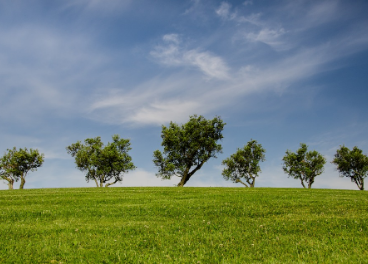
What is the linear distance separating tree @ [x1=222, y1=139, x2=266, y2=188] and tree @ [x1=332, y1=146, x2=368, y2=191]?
21.4 m

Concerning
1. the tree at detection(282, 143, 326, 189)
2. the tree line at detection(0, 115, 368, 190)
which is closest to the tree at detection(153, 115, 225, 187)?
the tree line at detection(0, 115, 368, 190)

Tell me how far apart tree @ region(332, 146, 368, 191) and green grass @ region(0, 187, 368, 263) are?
60212mm

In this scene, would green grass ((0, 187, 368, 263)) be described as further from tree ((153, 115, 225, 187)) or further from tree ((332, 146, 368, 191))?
tree ((332, 146, 368, 191))

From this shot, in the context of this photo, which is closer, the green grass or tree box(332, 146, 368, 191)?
the green grass

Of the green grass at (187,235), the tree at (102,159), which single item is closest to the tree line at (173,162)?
the tree at (102,159)

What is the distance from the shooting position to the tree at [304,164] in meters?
66.3

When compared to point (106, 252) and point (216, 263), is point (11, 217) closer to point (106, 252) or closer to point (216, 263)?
point (106, 252)

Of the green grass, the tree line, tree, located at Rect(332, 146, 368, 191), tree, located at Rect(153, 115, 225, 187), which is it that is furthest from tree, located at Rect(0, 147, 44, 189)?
tree, located at Rect(332, 146, 368, 191)

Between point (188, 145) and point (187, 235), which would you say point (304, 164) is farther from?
point (187, 235)

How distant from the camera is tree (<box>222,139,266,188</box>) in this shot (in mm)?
64438

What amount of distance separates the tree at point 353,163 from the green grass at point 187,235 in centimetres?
6021

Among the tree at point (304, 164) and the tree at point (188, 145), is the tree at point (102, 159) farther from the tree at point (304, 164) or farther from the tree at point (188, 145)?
the tree at point (304, 164)

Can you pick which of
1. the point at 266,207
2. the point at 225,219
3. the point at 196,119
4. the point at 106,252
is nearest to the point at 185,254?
the point at 106,252

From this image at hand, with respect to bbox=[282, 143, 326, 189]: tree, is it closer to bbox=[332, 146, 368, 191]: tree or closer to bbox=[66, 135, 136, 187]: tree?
bbox=[332, 146, 368, 191]: tree
